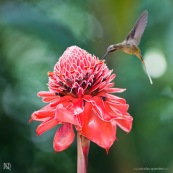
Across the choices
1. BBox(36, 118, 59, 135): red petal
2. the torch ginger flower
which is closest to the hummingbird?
the torch ginger flower

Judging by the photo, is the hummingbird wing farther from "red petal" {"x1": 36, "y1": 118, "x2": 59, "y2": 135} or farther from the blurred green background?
"red petal" {"x1": 36, "y1": 118, "x2": 59, "y2": 135}

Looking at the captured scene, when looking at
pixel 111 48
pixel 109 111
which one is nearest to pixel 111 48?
pixel 111 48

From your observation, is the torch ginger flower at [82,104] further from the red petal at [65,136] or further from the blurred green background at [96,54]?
the blurred green background at [96,54]

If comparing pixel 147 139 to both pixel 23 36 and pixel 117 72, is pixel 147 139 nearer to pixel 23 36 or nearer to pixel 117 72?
pixel 117 72

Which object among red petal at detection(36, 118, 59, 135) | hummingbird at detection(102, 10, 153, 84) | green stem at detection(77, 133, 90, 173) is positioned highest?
hummingbird at detection(102, 10, 153, 84)

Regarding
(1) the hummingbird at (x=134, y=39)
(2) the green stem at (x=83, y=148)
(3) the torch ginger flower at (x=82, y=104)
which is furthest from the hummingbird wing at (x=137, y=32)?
(2) the green stem at (x=83, y=148)

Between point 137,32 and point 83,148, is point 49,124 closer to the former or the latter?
point 83,148
